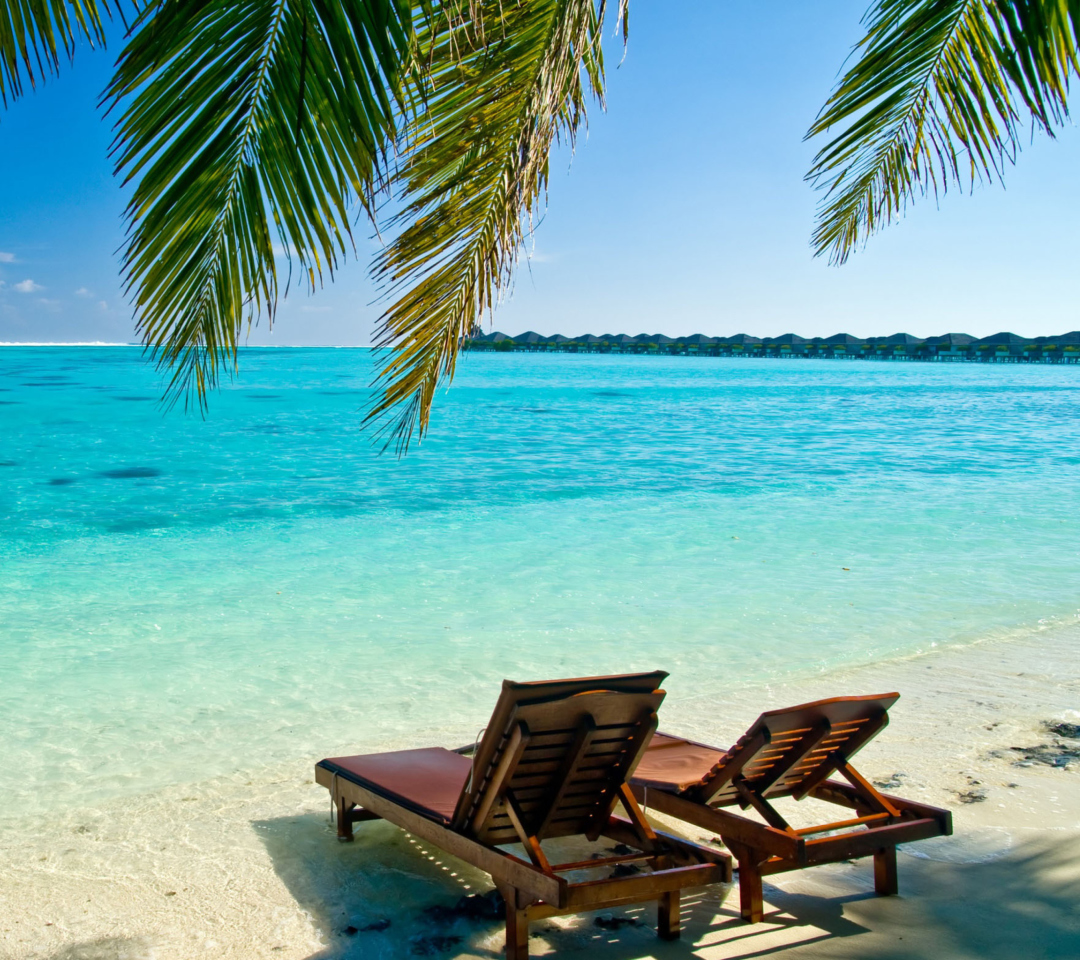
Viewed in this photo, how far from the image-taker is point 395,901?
9.68 ft

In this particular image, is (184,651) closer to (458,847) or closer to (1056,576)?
(458,847)

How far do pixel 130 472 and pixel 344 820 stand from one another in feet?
50.2

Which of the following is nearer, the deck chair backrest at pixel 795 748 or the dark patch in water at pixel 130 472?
the deck chair backrest at pixel 795 748

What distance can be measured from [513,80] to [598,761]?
6.47 feet

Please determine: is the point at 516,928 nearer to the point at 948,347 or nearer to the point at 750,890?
the point at 750,890

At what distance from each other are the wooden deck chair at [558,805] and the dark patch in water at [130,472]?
15.1 metres

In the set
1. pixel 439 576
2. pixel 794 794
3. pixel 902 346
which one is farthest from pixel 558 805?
pixel 902 346

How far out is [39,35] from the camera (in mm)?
2158

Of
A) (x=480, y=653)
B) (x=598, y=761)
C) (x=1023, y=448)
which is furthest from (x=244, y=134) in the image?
(x=1023, y=448)

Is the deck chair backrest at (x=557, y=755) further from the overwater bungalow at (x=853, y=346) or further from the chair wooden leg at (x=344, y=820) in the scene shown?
the overwater bungalow at (x=853, y=346)

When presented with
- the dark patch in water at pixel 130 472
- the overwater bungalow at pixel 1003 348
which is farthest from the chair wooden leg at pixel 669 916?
the overwater bungalow at pixel 1003 348

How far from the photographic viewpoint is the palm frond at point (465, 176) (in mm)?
2752

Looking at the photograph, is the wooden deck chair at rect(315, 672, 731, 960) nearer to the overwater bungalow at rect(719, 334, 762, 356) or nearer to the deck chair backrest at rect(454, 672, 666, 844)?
the deck chair backrest at rect(454, 672, 666, 844)

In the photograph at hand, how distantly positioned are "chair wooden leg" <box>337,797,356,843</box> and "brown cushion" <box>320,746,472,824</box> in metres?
0.12
